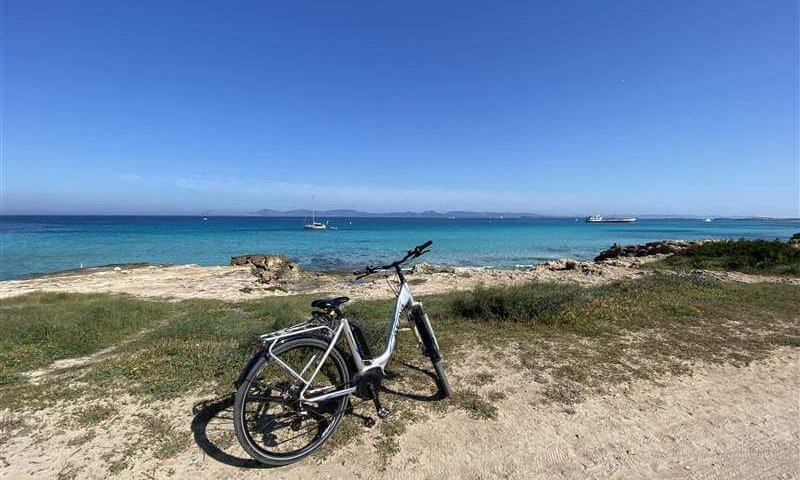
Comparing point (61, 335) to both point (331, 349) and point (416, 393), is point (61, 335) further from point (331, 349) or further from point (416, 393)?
point (416, 393)

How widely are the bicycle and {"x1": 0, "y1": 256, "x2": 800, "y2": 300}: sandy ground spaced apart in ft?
33.2

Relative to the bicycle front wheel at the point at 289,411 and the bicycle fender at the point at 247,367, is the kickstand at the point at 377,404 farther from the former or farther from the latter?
the bicycle fender at the point at 247,367

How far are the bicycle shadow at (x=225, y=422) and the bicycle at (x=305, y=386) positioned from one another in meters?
0.16

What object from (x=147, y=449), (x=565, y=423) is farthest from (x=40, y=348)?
(x=565, y=423)

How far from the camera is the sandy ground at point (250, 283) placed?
15.4 metres

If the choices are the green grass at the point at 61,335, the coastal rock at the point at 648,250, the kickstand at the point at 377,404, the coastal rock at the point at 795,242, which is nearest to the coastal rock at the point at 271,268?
the green grass at the point at 61,335

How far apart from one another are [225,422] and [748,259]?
21.8m

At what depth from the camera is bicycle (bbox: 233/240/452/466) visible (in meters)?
3.18

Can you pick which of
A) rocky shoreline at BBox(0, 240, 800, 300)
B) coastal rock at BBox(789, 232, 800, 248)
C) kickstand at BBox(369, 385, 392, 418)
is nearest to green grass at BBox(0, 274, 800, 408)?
kickstand at BBox(369, 385, 392, 418)

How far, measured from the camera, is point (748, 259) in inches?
663

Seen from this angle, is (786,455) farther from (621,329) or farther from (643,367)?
(621,329)

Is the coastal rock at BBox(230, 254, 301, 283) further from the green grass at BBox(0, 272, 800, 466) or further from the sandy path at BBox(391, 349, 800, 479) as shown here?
the sandy path at BBox(391, 349, 800, 479)

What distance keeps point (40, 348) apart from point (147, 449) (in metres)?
4.63

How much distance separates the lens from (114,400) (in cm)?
428
